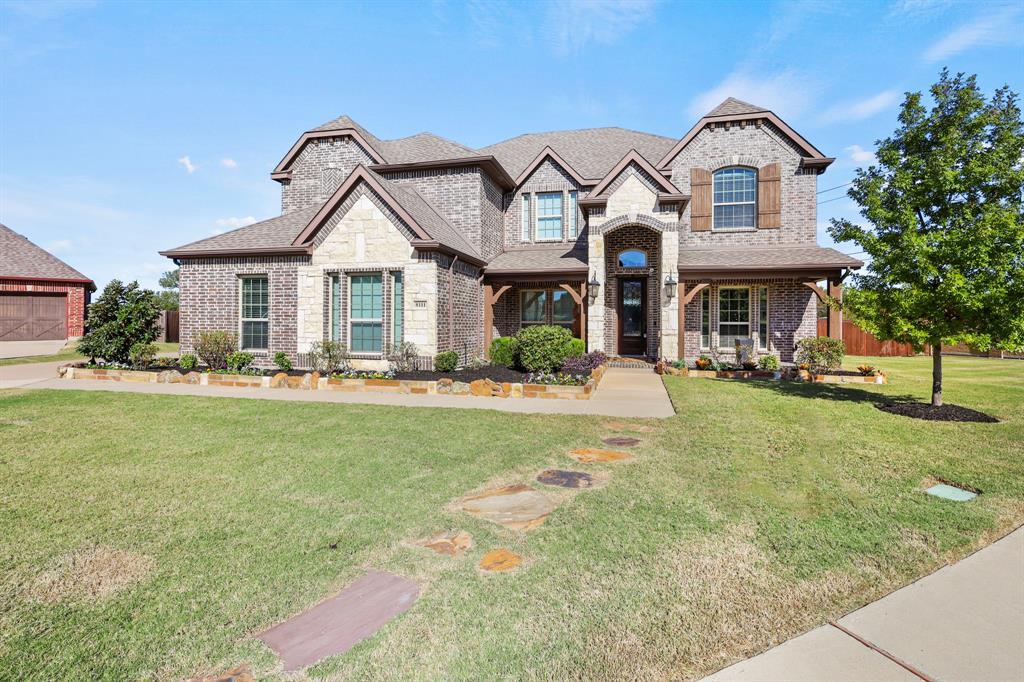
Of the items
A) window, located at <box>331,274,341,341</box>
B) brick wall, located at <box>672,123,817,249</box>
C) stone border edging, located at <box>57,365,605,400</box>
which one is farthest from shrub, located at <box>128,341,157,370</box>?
brick wall, located at <box>672,123,817,249</box>

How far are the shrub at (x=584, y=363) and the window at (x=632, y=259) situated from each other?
3.69 metres

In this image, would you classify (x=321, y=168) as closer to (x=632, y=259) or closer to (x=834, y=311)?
(x=632, y=259)

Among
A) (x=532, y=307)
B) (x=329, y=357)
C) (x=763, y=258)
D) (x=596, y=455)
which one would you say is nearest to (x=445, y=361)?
(x=329, y=357)

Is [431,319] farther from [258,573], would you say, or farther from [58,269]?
[58,269]

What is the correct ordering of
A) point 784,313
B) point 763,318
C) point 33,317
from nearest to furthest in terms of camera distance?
point 784,313, point 763,318, point 33,317

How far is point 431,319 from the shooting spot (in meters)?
12.4

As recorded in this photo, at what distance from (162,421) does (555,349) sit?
26.6 feet

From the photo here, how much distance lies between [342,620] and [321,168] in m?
17.9

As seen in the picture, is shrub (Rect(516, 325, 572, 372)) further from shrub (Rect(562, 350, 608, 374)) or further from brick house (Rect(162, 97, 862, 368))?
brick house (Rect(162, 97, 862, 368))

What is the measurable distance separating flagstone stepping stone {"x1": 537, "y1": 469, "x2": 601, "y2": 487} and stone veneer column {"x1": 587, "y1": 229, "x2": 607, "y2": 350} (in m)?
10.0

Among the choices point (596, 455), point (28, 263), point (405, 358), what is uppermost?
point (28, 263)

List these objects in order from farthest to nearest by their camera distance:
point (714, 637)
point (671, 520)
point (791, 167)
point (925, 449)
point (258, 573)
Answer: point (791, 167) < point (925, 449) < point (671, 520) < point (258, 573) < point (714, 637)

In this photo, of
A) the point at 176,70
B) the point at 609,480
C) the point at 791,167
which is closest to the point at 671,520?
the point at 609,480

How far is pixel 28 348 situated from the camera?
22969mm
